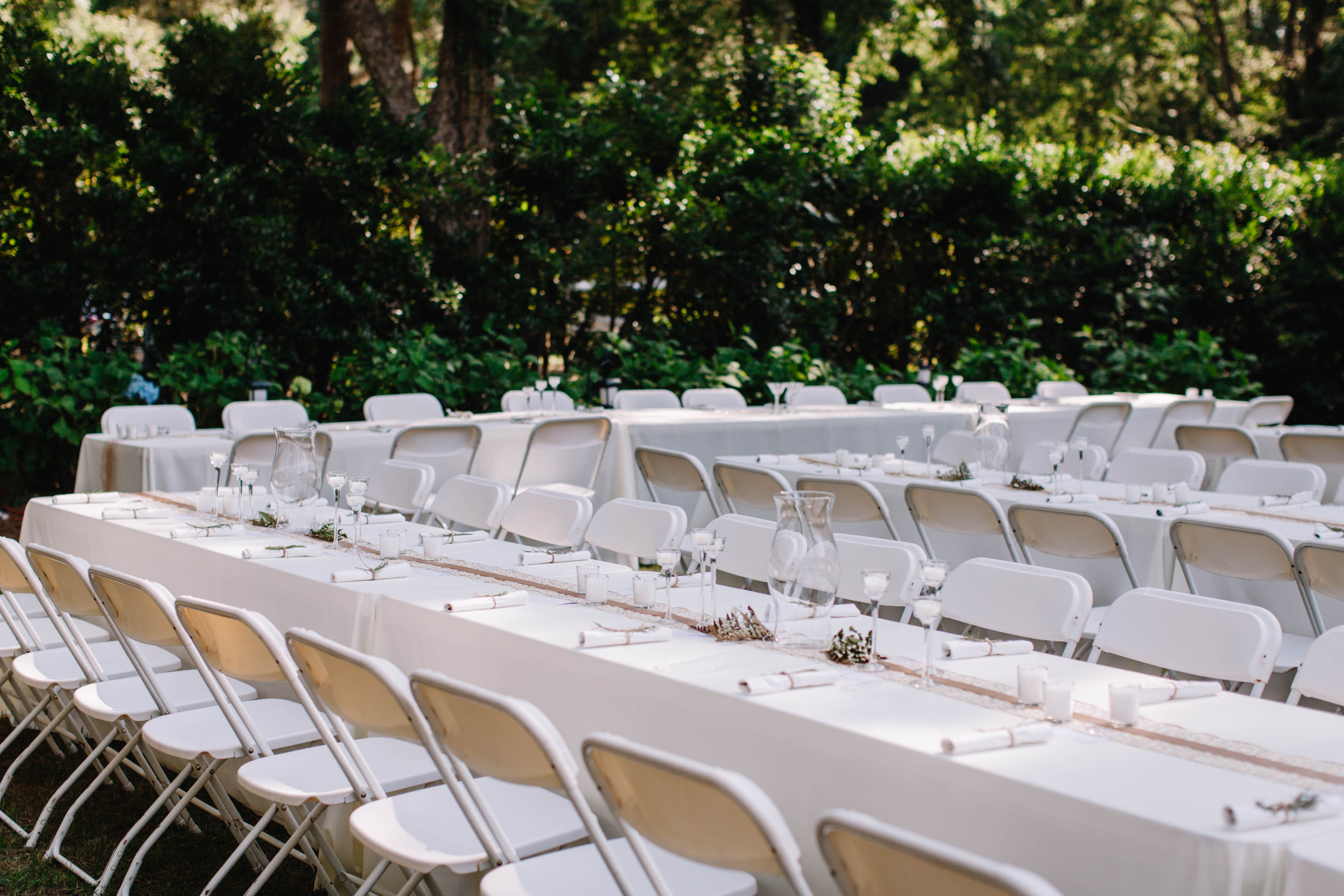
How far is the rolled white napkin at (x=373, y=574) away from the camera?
3283 millimetres

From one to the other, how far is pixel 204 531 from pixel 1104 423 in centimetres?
613

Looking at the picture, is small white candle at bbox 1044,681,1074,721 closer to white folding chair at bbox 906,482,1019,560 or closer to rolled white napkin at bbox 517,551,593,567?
rolled white napkin at bbox 517,551,593,567

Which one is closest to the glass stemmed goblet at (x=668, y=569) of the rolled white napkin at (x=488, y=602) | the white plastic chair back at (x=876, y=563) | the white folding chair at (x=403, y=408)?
the rolled white napkin at (x=488, y=602)

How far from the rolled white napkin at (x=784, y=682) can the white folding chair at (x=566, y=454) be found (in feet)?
14.2

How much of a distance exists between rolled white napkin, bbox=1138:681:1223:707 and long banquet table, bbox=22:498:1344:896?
0.02m

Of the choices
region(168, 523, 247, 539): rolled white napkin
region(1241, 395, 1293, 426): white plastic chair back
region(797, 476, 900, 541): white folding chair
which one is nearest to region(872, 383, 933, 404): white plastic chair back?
region(1241, 395, 1293, 426): white plastic chair back

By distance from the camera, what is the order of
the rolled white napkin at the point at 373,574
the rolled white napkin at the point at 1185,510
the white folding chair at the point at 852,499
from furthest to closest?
the white folding chair at the point at 852,499
the rolled white napkin at the point at 1185,510
the rolled white napkin at the point at 373,574

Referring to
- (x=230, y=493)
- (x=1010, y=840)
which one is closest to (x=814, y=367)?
(x=230, y=493)

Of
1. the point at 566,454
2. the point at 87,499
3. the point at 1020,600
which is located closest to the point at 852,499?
the point at 1020,600

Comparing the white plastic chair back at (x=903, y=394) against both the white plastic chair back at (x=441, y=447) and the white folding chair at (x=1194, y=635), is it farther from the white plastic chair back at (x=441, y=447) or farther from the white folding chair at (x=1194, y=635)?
the white folding chair at (x=1194, y=635)

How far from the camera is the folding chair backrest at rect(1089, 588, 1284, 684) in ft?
8.50

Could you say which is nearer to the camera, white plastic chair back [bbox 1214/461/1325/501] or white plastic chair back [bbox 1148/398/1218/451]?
white plastic chair back [bbox 1214/461/1325/501]

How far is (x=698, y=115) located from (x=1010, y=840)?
37.1ft

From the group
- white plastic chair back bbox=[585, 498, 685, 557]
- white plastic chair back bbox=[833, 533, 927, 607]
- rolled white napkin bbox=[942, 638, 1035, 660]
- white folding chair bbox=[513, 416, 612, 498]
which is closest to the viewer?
rolled white napkin bbox=[942, 638, 1035, 660]
